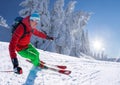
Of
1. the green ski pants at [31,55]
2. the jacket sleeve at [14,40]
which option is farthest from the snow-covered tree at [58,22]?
the jacket sleeve at [14,40]

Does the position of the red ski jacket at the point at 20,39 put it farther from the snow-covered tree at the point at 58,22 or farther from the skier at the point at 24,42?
the snow-covered tree at the point at 58,22

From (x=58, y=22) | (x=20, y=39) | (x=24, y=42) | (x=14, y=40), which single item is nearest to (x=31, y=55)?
(x=24, y=42)

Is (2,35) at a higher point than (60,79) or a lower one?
higher

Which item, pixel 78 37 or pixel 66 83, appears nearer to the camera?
pixel 66 83

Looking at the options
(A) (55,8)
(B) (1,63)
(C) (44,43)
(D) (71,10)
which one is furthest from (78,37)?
(B) (1,63)

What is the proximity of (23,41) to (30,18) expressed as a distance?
900mm

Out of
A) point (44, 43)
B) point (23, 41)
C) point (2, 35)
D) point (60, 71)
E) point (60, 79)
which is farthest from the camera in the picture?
point (2, 35)

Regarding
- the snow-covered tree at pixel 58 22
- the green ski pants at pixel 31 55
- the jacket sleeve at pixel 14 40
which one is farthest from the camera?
the snow-covered tree at pixel 58 22

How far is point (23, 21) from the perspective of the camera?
24.6 ft

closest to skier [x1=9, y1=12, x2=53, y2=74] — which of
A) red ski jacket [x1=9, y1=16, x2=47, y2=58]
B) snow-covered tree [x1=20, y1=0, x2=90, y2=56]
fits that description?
red ski jacket [x1=9, y1=16, x2=47, y2=58]

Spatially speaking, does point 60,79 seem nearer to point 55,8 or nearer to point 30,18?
point 30,18

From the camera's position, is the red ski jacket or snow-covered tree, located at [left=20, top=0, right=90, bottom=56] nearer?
the red ski jacket

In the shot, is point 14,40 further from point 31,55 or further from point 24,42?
point 31,55

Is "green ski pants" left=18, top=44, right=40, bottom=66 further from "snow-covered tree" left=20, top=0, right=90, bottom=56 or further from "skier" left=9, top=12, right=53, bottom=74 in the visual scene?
"snow-covered tree" left=20, top=0, right=90, bottom=56
